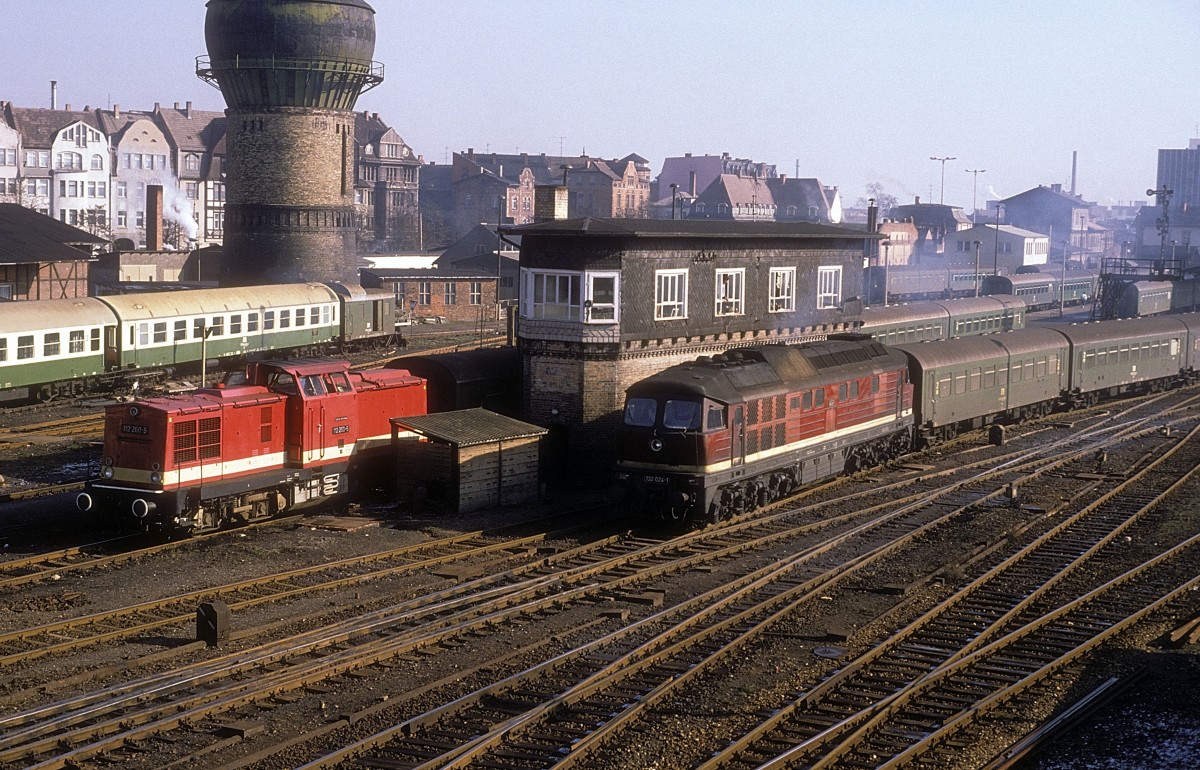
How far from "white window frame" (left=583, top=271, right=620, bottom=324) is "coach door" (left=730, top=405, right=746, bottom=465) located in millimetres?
6087

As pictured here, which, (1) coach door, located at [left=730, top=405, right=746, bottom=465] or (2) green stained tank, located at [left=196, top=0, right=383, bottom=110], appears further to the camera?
(2) green stained tank, located at [left=196, top=0, right=383, bottom=110]

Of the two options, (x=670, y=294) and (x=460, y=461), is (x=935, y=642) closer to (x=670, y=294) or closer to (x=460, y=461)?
(x=460, y=461)

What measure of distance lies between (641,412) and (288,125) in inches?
1969

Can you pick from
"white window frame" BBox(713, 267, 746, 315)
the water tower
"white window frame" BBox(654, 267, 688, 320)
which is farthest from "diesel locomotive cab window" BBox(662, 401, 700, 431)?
the water tower

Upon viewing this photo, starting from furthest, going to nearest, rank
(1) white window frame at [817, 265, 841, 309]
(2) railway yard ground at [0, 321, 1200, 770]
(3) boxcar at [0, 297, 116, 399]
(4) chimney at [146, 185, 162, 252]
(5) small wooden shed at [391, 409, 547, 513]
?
(4) chimney at [146, 185, 162, 252]
(3) boxcar at [0, 297, 116, 399]
(1) white window frame at [817, 265, 841, 309]
(5) small wooden shed at [391, 409, 547, 513]
(2) railway yard ground at [0, 321, 1200, 770]

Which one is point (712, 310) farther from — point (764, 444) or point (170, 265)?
point (170, 265)

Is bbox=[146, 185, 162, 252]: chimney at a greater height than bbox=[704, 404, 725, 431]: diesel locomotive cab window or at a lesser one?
greater

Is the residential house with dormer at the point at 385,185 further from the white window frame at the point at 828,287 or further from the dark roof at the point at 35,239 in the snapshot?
the white window frame at the point at 828,287

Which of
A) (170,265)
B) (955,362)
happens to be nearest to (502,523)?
(955,362)

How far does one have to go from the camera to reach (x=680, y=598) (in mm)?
23891

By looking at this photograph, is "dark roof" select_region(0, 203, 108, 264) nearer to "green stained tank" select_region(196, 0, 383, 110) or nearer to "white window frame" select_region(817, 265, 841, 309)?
"green stained tank" select_region(196, 0, 383, 110)

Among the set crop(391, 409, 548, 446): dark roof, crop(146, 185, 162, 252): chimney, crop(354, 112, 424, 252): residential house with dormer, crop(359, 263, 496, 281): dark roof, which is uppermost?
crop(354, 112, 424, 252): residential house with dormer

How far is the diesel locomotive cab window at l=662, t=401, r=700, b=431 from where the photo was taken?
1125 inches

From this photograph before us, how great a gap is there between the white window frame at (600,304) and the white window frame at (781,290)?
275 inches
